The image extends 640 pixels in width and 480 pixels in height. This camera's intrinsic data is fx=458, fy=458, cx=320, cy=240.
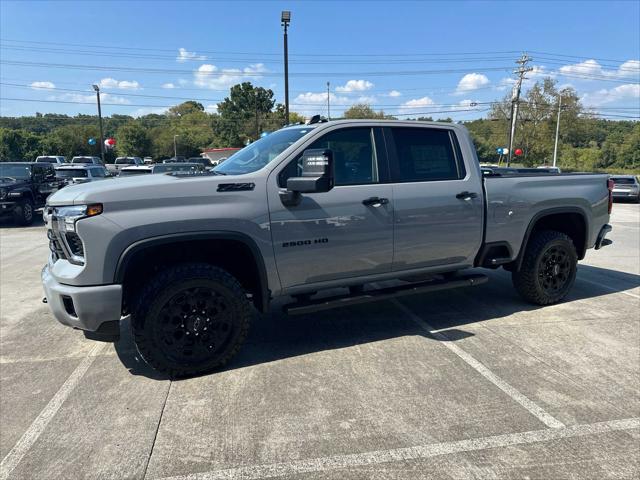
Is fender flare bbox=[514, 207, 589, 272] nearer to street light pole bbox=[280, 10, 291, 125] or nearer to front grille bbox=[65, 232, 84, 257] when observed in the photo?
front grille bbox=[65, 232, 84, 257]

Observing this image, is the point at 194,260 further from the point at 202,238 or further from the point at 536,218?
the point at 536,218

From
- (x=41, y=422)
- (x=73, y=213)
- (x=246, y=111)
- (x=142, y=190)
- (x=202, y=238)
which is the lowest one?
(x=41, y=422)

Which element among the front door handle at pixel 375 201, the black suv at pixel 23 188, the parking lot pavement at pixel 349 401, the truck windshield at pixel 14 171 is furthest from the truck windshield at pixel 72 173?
the front door handle at pixel 375 201

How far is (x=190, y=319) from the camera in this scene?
3.57m

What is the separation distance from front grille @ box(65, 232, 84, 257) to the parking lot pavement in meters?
1.07

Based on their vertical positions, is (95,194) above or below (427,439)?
above

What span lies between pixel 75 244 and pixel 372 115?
58.0m

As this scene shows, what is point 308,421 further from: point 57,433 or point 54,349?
point 54,349

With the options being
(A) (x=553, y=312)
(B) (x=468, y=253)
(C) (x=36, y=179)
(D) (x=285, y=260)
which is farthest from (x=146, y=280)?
(C) (x=36, y=179)

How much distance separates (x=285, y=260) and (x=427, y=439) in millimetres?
1708

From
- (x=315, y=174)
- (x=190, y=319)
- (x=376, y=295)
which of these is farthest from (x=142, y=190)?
(x=376, y=295)

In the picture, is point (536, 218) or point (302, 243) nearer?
point (302, 243)

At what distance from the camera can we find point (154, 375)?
3.74 meters

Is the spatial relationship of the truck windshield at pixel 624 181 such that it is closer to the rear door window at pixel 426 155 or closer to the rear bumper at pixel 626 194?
the rear bumper at pixel 626 194
